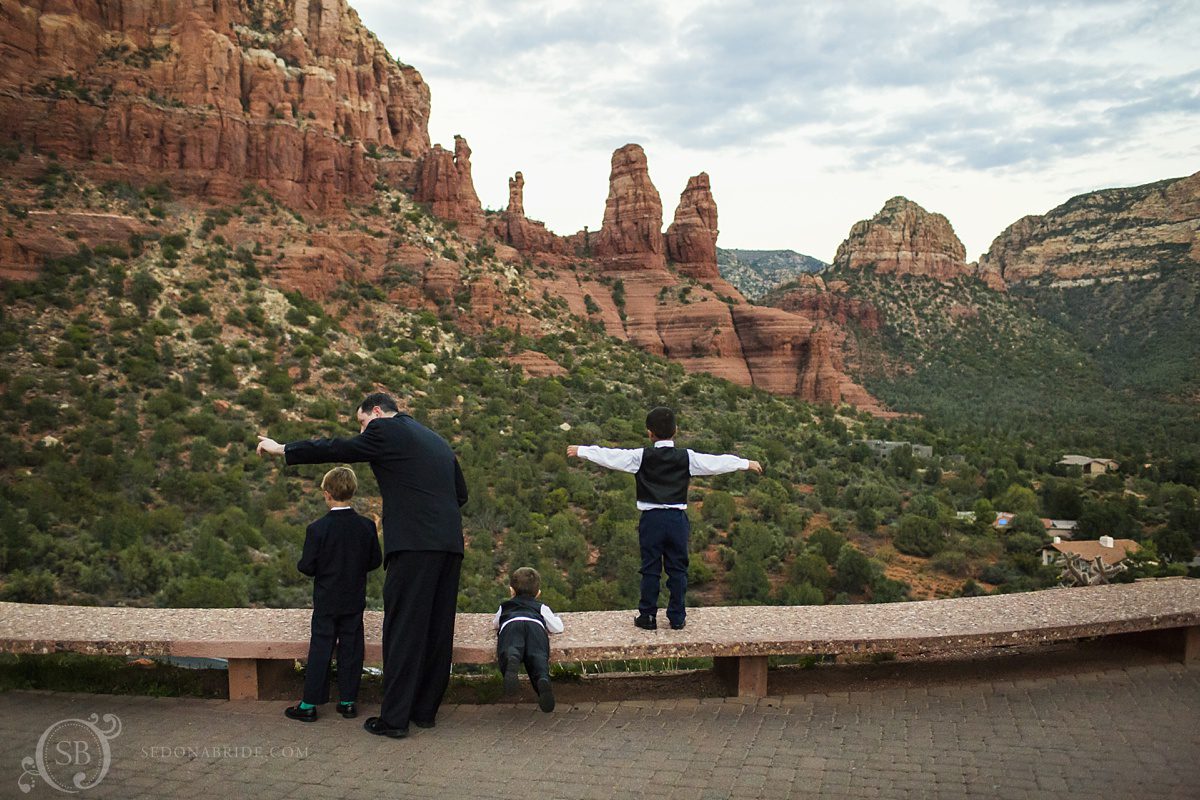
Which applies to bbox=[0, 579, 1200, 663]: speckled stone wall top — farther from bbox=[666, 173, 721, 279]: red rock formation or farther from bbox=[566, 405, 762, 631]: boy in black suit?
bbox=[666, 173, 721, 279]: red rock formation

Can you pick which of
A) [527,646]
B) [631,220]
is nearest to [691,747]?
[527,646]

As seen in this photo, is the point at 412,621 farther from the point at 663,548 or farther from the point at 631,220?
the point at 631,220

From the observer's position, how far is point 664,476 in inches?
228

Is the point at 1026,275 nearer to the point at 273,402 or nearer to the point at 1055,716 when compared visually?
the point at 273,402

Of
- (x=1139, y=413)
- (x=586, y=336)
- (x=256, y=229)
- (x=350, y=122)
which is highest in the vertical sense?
(x=350, y=122)

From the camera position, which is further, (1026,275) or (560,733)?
(1026,275)

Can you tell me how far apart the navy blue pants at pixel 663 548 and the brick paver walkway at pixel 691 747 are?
2.67ft

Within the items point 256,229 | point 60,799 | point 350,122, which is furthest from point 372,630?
point 350,122

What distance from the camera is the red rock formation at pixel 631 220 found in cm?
5944

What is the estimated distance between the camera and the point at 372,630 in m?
6.06

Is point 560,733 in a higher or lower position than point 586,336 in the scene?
lower

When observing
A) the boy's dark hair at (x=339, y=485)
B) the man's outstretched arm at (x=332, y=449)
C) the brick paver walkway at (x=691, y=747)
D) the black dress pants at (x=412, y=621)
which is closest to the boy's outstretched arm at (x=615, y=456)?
the black dress pants at (x=412, y=621)

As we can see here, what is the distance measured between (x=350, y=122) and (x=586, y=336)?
60.7 ft

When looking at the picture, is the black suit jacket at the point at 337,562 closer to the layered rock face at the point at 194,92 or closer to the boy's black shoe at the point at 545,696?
the boy's black shoe at the point at 545,696
